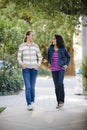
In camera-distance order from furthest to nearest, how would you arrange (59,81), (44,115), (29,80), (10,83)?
(10,83) < (59,81) < (29,80) < (44,115)

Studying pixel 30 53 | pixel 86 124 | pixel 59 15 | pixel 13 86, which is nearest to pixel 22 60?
pixel 30 53

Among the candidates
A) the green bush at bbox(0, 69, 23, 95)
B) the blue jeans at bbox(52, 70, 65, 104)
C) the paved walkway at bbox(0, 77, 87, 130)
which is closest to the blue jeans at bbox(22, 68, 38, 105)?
the paved walkway at bbox(0, 77, 87, 130)

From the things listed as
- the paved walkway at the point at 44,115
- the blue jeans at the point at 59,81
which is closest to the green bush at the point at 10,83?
the paved walkway at the point at 44,115

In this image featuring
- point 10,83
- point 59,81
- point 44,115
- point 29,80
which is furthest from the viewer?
point 10,83

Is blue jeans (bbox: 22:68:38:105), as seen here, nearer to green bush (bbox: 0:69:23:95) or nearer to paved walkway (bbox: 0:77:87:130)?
paved walkway (bbox: 0:77:87:130)

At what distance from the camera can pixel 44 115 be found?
9.91 metres

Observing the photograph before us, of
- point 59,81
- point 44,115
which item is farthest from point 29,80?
point 44,115

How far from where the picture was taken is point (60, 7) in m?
9.08

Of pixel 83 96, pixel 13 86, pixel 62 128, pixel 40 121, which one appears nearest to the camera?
pixel 62 128

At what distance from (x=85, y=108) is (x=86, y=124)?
2.59m

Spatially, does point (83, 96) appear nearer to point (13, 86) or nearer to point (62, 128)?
point (13, 86)

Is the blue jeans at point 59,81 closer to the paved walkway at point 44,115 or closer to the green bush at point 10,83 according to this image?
the paved walkway at point 44,115

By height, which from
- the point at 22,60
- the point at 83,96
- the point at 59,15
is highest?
the point at 59,15

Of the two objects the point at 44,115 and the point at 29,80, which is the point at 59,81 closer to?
the point at 29,80
